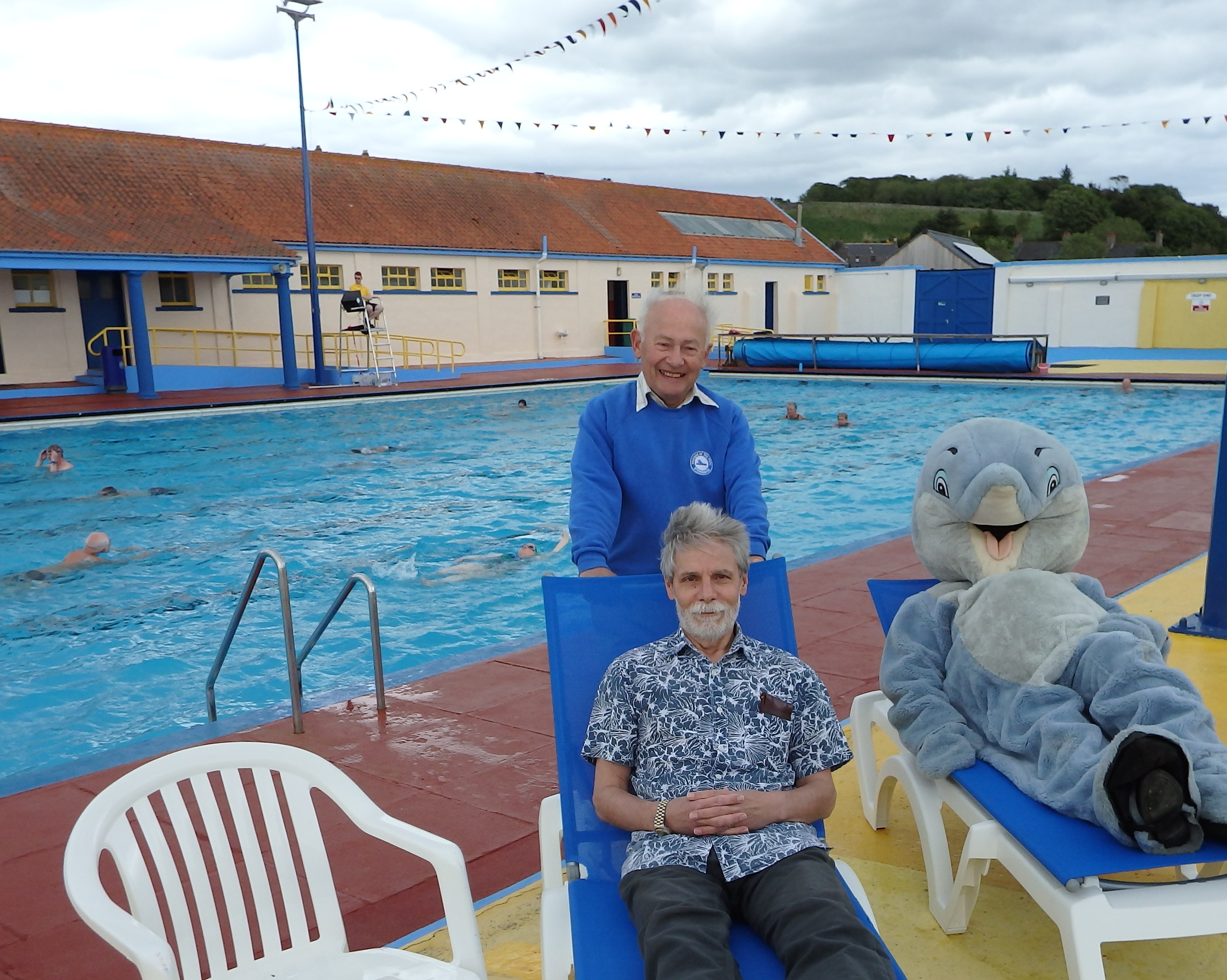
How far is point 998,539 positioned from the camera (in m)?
3.06

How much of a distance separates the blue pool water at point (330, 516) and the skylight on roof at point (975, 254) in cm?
1577

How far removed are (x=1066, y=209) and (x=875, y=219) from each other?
1446 centimetres

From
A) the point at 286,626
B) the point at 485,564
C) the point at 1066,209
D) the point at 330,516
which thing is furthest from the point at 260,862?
the point at 1066,209

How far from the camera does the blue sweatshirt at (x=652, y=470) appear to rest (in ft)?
10.4

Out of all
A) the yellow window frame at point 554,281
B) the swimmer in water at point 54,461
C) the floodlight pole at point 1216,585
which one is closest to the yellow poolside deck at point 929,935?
the floodlight pole at point 1216,585

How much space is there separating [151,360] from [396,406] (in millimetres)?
A: 5425

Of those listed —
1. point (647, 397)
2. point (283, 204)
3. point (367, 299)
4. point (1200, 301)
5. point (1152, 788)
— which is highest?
point (283, 204)

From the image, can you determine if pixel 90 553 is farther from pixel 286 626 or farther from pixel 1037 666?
pixel 1037 666

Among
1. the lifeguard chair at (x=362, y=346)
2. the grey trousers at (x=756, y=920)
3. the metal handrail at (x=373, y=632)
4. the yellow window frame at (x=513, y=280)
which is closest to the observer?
the grey trousers at (x=756, y=920)

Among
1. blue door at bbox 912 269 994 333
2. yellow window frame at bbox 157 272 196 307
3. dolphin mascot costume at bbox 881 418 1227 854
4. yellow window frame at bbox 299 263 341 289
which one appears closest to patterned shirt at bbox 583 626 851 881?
dolphin mascot costume at bbox 881 418 1227 854

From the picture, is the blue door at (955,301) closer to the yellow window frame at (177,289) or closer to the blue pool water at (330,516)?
the blue pool water at (330,516)

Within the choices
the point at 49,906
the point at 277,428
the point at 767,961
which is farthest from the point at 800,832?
the point at 277,428

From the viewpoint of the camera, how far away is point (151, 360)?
818 inches

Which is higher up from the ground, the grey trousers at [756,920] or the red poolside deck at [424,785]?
the grey trousers at [756,920]
